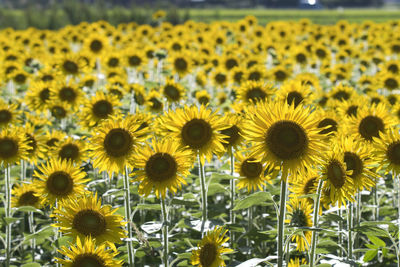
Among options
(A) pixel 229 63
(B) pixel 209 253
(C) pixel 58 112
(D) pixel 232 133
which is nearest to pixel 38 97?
(C) pixel 58 112

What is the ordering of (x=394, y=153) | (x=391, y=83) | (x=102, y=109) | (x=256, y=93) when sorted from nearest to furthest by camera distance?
(x=394, y=153), (x=102, y=109), (x=256, y=93), (x=391, y=83)

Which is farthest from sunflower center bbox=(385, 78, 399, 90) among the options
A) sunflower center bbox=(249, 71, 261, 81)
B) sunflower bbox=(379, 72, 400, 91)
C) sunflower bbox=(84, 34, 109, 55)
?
sunflower bbox=(84, 34, 109, 55)

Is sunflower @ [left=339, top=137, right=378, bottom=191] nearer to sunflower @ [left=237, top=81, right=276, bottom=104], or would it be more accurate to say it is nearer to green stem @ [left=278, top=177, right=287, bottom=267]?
green stem @ [left=278, top=177, right=287, bottom=267]

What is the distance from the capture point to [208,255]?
11.1 feet

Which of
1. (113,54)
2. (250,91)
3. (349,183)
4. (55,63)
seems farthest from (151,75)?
(349,183)

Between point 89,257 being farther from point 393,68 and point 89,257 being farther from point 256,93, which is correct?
point 393,68

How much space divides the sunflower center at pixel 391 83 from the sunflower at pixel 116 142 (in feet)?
17.5

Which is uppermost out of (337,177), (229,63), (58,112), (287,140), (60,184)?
(229,63)

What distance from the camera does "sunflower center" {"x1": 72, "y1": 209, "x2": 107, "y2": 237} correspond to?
3.17m

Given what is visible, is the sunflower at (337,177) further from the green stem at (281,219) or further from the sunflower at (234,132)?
the sunflower at (234,132)

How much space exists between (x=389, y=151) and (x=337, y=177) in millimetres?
490

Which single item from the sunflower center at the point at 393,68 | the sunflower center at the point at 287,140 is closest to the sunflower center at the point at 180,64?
the sunflower center at the point at 393,68

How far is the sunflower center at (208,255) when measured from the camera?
338cm

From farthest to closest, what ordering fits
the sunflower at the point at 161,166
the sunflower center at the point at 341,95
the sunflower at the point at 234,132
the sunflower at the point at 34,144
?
the sunflower center at the point at 341,95 → the sunflower at the point at 34,144 → the sunflower at the point at 234,132 → the sunflower at the point at 161,166
